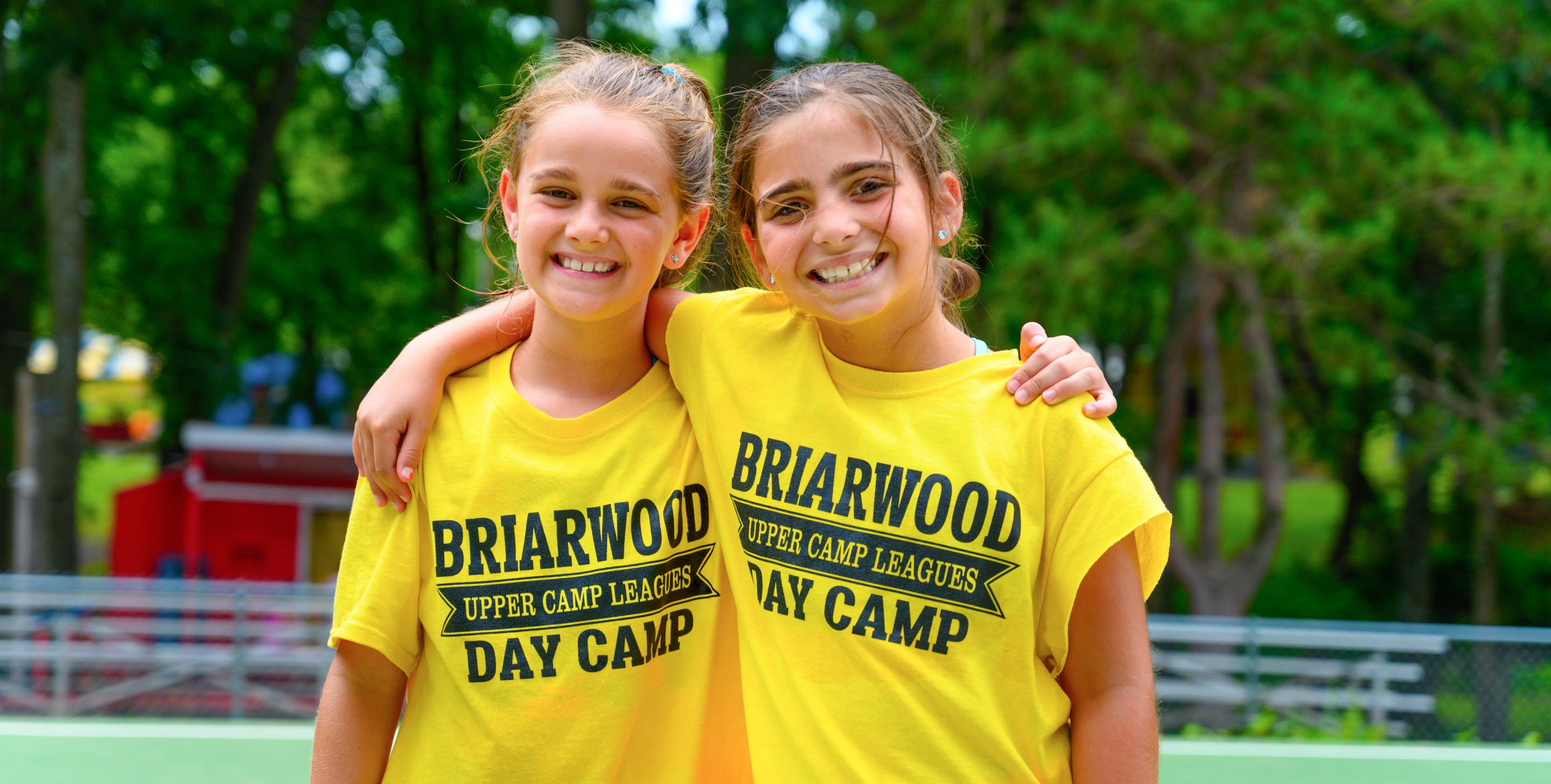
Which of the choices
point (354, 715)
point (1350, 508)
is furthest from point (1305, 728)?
point (1350, 508)

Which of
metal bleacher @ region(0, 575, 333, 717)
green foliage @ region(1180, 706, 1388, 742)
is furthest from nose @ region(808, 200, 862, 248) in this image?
metal bleacher @ region(0, 575, 333, 717)

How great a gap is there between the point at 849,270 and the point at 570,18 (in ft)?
19.0

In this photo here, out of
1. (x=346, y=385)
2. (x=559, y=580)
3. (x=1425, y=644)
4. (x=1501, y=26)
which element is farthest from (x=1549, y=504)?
(x=559, y=580)

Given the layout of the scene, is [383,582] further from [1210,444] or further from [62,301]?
[1210,444]

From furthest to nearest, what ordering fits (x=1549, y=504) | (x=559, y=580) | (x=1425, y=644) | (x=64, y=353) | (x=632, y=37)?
(x=1549, y=504)
(x=632, y=37)
(x=64, y=353)
(x=1425, y=644)
(x=559, y=580)

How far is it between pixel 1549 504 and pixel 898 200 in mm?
17240

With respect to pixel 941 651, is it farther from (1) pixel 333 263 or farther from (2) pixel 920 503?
(1) pixel 333 263

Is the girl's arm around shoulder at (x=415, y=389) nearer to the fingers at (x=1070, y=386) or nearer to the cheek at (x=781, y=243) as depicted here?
the cheek at (x=781, y=243)

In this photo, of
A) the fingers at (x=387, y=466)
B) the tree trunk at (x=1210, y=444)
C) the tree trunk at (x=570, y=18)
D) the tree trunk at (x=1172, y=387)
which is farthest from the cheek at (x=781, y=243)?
the tree trunk at (x=1210, y=444)

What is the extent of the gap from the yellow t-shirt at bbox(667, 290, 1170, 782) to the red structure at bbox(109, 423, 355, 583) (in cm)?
1046

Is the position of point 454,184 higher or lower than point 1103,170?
higher

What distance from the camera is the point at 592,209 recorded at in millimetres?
1556

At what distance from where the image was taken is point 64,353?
856 cm

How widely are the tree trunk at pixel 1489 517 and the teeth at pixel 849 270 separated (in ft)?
15.7
